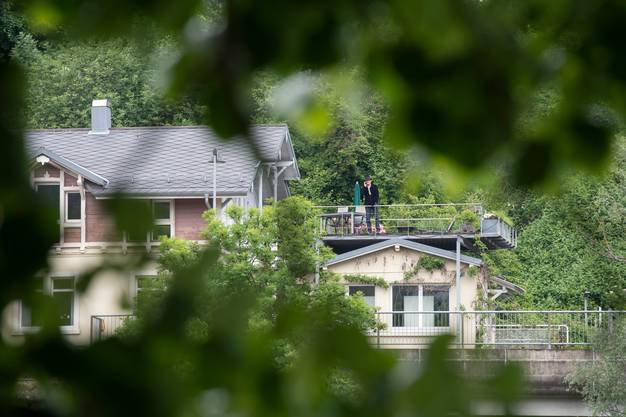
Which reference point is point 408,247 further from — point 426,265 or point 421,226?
point 421,226

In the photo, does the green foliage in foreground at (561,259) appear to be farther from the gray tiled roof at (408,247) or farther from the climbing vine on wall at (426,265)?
the climbing vine on wall at (426,265)

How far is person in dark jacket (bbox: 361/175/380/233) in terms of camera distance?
28562mm

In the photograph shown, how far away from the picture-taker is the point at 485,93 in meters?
0.95

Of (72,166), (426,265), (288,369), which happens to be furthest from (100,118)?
(288,369)

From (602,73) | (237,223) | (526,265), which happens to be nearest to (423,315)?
(237,223)

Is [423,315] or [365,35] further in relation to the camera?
[423,315]

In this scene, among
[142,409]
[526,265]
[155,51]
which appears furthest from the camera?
[526,265]

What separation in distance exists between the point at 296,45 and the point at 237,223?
1819 cm

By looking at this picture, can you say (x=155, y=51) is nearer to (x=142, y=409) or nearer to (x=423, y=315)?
(x=142, y=409)

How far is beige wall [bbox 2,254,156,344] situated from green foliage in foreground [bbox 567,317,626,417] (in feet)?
50.4

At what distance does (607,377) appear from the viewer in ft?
55.5

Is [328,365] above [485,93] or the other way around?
the other way around

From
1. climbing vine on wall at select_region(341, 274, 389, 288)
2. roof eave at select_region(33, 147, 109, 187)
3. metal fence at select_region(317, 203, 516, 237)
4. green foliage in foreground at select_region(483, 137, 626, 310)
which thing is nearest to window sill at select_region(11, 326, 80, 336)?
roof eave at select_region(33, 147, 109, 187)

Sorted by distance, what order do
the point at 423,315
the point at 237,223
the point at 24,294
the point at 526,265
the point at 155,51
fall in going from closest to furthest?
the point at 24,294 < the point at 155,51 < the point at 237,223 < the point at 423,315 < the point at 526,265
